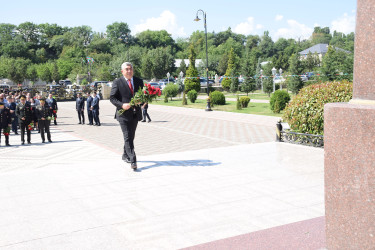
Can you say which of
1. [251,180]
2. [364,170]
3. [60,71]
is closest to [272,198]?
[251,180]

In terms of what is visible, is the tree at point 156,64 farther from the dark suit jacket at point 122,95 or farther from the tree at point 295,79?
the dark suit jacket at point 122,95

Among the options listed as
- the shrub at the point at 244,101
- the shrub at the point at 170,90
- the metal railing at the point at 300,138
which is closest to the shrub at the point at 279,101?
the shrub at the point at 244,101

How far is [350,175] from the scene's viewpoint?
3.25 metres

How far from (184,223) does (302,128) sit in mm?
5048

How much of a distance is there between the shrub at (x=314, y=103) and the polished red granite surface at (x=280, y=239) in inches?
174

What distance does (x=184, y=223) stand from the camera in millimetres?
4621

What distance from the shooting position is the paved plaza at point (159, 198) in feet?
14.1

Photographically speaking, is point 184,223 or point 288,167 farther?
point 288,167

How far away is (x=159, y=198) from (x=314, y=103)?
468 cm

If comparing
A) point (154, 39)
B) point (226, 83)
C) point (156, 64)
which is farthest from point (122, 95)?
point (154, 39)

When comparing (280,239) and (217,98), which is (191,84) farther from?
(280,239)

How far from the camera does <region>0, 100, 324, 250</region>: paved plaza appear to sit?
14.1 feet

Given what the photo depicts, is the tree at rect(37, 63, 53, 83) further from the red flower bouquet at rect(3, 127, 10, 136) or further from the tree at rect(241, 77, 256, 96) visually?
the red flower bouquet at rect(3, 127, 10, 136)

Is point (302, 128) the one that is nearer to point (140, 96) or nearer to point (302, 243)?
point (140, 96)
